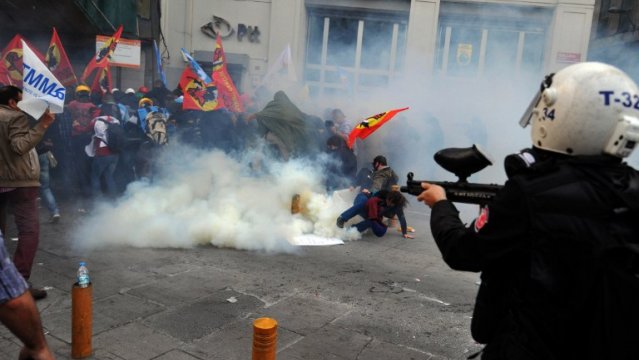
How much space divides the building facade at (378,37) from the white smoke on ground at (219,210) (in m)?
7.18

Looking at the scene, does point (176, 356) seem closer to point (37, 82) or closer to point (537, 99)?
point (537, 99)

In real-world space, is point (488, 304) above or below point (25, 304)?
above

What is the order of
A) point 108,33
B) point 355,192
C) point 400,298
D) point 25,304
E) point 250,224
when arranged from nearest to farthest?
1. point 25,304
2. point 400,298
3. point 250,224
4. point 355,192
5. point 108,33

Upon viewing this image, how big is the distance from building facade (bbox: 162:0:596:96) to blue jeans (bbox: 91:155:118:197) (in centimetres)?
682

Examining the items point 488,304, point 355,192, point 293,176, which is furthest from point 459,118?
point 488,304

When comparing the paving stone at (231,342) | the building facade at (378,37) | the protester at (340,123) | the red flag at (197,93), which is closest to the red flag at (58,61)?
the red flag at (197,93)

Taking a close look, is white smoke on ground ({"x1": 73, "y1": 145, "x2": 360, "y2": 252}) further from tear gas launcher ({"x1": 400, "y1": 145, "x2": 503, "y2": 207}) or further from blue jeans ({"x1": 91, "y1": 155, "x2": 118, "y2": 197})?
tear gas launcher ({"x1": 400, "y1": 145, "x2": 503, "y2": 207})

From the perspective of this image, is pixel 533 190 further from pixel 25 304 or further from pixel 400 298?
pixel 400 298

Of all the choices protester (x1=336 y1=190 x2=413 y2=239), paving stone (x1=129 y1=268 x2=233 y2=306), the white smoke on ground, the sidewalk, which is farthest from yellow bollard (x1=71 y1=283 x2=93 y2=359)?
protester (x1=336 y1=190 x2=413 y2=239)

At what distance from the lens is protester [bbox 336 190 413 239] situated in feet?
23.2

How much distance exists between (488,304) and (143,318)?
314cm

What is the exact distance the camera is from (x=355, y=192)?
26.6ft

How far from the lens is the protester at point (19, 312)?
193 centimetres

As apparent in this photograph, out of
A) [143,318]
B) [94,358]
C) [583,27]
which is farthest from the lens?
[583,27]
